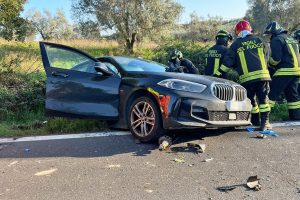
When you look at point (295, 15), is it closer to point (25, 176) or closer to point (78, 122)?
point (78, 122)

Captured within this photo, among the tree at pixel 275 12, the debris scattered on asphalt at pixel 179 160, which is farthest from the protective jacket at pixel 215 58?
the tree at pixel 275 12

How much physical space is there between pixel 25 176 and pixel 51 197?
2.74 ft

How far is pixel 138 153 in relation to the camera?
17.5 ft

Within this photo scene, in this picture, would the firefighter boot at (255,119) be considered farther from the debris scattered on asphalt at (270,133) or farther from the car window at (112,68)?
the car window at (112,68)

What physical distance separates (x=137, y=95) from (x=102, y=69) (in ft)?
2.35

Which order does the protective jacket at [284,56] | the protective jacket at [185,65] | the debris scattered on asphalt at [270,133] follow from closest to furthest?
the debris scattered on asphalt at [270,133] → the protective jacket at [284,56] → the protective jacket at [185,65]

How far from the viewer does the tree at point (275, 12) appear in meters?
39.2

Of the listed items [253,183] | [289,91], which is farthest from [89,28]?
[253,183]

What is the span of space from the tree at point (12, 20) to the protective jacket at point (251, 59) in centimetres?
1305

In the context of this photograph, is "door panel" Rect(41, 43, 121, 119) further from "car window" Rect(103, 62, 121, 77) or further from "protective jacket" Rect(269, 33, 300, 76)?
"protective jacket" Rect(269, 33, 300, 76)

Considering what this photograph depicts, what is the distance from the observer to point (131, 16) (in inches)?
990

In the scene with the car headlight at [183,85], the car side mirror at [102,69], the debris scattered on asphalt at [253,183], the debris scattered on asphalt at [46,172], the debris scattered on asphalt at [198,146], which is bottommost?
the debris scattered on asphalt at [46,172]

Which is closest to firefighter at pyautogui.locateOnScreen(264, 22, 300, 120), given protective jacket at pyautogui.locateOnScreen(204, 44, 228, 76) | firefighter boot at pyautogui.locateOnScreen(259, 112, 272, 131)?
protective jacket at pyautogui.locateOnScreen(204, 44, 228, 76)

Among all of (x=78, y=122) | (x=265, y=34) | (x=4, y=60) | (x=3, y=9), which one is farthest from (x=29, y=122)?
(x=3, y=9)
